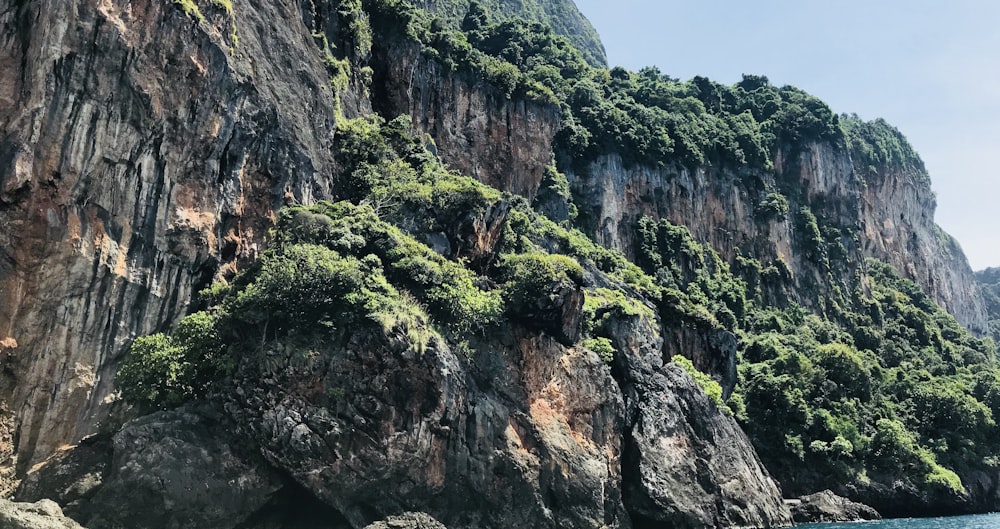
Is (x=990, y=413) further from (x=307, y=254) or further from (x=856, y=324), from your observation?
(x=307, y=254)

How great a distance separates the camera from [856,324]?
270 feet

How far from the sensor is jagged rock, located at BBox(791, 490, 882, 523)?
4697 centimetres

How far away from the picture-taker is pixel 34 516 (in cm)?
2178

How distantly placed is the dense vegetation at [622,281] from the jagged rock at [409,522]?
269 inches

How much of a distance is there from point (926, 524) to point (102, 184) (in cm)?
4616

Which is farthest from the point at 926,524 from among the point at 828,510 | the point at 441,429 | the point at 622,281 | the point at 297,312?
the point at 297,312

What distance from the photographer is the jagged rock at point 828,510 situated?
47.0 m

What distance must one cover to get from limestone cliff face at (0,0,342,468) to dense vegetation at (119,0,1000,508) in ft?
6.43

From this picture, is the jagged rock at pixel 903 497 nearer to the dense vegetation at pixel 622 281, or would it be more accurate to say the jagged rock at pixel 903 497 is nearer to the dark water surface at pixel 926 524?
the dense vegetation at pixel 622 281

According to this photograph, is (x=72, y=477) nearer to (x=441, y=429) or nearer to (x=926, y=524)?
(x=441, y=429)

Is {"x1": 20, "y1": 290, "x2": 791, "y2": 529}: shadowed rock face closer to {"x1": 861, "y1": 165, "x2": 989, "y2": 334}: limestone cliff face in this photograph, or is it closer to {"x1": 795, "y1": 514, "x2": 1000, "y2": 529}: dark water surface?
{"x1": 795, "y1": 514, "x2": 1000, "y2": 529}: dark water surface

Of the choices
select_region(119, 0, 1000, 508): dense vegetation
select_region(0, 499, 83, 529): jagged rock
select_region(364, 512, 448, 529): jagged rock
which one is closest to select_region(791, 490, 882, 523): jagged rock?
select_region(119, 0, 1000, 508): dense vegetation

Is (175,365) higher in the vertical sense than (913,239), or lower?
lower

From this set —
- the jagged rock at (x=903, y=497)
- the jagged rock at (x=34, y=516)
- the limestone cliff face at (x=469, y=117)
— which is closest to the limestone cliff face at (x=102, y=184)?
the jagged rock at (x=34, y=516)
